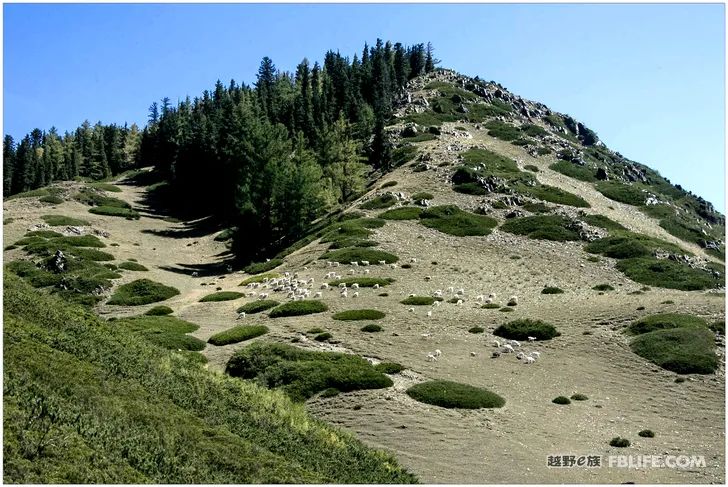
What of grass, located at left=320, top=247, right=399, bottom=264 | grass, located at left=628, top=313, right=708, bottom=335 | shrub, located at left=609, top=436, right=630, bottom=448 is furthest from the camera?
grass, located at left=320, top=247, right=399, bottom=264

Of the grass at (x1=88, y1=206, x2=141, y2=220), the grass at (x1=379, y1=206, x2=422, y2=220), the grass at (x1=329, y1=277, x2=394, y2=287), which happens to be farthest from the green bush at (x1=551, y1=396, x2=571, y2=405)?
the grass at (x1=88, y1=206, x2=141, y2=220)

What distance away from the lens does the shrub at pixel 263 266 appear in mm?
62906

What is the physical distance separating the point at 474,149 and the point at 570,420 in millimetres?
87641

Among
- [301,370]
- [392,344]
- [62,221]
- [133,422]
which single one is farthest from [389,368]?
[62,221]

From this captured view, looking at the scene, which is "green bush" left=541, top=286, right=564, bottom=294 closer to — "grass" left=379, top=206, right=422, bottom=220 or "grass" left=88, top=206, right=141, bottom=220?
"grass" left=379, top=206, right=422, bottom=220

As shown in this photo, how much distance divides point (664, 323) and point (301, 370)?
2130 cm

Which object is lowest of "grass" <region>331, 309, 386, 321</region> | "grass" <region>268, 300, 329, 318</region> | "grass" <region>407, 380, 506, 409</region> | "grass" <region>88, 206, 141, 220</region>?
"grass" <region>407, 380, 506, 409</region>

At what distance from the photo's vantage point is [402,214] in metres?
73.4

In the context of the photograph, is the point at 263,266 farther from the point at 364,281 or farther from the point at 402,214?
the point at 402,214

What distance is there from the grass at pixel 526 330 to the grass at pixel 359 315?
767cm

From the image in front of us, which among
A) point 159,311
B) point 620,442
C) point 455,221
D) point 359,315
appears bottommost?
point 620,442

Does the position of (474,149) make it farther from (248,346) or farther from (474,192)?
(248,346)

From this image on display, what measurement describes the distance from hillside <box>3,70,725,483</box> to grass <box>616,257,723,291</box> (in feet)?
0.73

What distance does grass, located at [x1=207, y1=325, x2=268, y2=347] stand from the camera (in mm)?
37625
